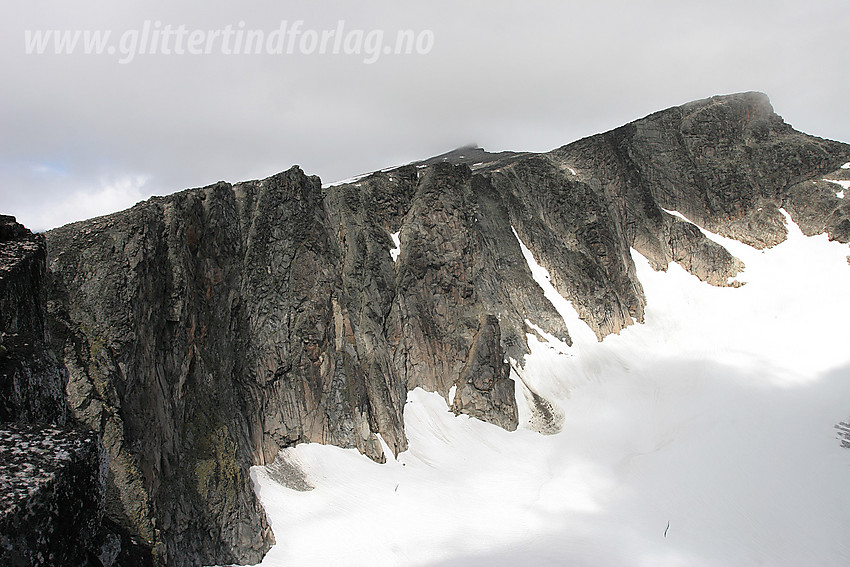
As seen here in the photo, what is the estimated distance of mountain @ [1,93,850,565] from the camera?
53.8 feet

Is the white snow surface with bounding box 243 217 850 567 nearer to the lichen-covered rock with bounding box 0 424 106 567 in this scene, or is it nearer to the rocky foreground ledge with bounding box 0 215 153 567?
the rocky foreground ledge with bounding box 0 215 153 567

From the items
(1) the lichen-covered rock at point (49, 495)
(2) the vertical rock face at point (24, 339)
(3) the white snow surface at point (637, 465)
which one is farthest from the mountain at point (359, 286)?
(1) the lichen-covered rock at point (49, 495)

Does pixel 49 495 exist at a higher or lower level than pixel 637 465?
higher

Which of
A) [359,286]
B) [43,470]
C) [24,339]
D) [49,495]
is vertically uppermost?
[359,286]

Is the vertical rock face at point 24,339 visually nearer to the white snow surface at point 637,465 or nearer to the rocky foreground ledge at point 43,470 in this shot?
the rocky foreground ledge at point 43,470

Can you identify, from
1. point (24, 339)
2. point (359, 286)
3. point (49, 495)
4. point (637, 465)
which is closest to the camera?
point (49, 495)

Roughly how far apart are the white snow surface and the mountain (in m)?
1.61

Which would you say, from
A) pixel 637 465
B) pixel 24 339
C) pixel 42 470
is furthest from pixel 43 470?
pixel 637 465

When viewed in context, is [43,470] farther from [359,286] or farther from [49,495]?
[359,286]

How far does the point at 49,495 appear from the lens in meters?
3.17

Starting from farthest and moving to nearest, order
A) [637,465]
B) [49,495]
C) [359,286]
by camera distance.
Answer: [359,286] → [637,465] → [49,495]

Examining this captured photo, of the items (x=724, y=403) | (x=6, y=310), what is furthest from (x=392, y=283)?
(x=6, y=310)

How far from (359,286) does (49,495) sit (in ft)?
92.9

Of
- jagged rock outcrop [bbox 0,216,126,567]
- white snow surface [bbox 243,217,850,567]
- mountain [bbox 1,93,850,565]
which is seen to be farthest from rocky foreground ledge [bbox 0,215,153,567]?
white snow surface [bbox 243,217,850,567]
